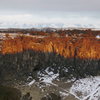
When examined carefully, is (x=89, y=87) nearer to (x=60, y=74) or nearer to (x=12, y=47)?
(x=60, y=74)

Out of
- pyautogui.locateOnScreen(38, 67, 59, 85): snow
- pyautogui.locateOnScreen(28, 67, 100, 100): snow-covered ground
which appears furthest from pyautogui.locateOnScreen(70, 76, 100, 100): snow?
pyautogui.locateOnScreen(38, 67, 59, 85): snow

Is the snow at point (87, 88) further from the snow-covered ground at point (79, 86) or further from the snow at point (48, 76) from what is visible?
the snow at point (48, 76)

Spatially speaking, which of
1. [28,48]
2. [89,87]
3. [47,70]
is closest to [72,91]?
[89,87]

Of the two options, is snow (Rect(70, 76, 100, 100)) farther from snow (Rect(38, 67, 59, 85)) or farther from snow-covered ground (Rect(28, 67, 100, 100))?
snow (Rect(38, 67, 59, 85))

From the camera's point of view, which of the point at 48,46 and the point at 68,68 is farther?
the point at 48,46

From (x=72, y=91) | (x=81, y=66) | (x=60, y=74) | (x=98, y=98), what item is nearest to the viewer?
(x=98, y=98)

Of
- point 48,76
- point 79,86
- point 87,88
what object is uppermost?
point 48,76

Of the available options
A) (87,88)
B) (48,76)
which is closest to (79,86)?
(87,88)

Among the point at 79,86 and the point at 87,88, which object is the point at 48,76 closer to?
the point at 79,86
